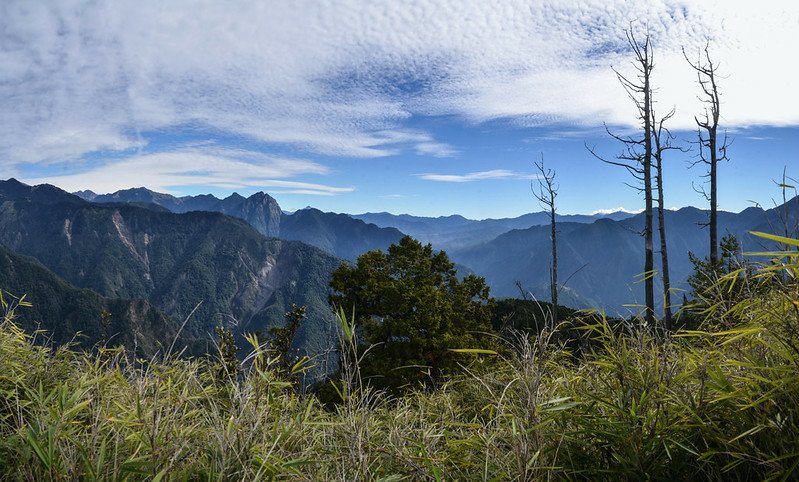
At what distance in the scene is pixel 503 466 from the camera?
2.18 metres

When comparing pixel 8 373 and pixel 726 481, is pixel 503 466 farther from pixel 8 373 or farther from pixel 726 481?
pixel 8 373

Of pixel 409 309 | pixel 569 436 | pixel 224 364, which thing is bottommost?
pixel 409 309

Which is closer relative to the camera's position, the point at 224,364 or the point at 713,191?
the point at 224,364

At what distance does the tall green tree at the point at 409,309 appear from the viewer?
54.8 ft

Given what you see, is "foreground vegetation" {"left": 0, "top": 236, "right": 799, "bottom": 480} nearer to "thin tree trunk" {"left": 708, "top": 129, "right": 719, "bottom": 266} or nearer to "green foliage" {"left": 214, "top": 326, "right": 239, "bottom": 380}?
"green foliage" {"left": 214, "top": 326, "right": 239, "bottom": 380}

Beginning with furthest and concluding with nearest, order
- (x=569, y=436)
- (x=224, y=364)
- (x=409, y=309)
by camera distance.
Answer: (x=409, y=309) → (x=224, y=364) → (x=569, y=436)

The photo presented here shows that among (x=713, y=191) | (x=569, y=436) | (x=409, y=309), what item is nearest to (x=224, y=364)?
(x=569, y=436)

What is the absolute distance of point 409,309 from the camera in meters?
18.4

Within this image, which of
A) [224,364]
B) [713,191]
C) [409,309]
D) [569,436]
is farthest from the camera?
[713,191]

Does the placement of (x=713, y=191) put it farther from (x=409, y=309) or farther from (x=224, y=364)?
(x=224, y=364)

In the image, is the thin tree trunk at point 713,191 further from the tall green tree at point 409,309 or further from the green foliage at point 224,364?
the green foliage at point 224,364

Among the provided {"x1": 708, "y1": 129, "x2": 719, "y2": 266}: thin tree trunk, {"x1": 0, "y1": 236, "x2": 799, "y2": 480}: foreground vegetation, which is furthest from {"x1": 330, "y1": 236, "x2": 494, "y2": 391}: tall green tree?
{"x1": 0, "y1": 236, "x2": 799, "y2": 480}: foreground vegetation

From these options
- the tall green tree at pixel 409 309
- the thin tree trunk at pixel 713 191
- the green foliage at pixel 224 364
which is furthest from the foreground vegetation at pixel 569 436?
the thin tree trunk at pixel 713 191

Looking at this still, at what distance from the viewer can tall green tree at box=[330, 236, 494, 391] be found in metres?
16.7
